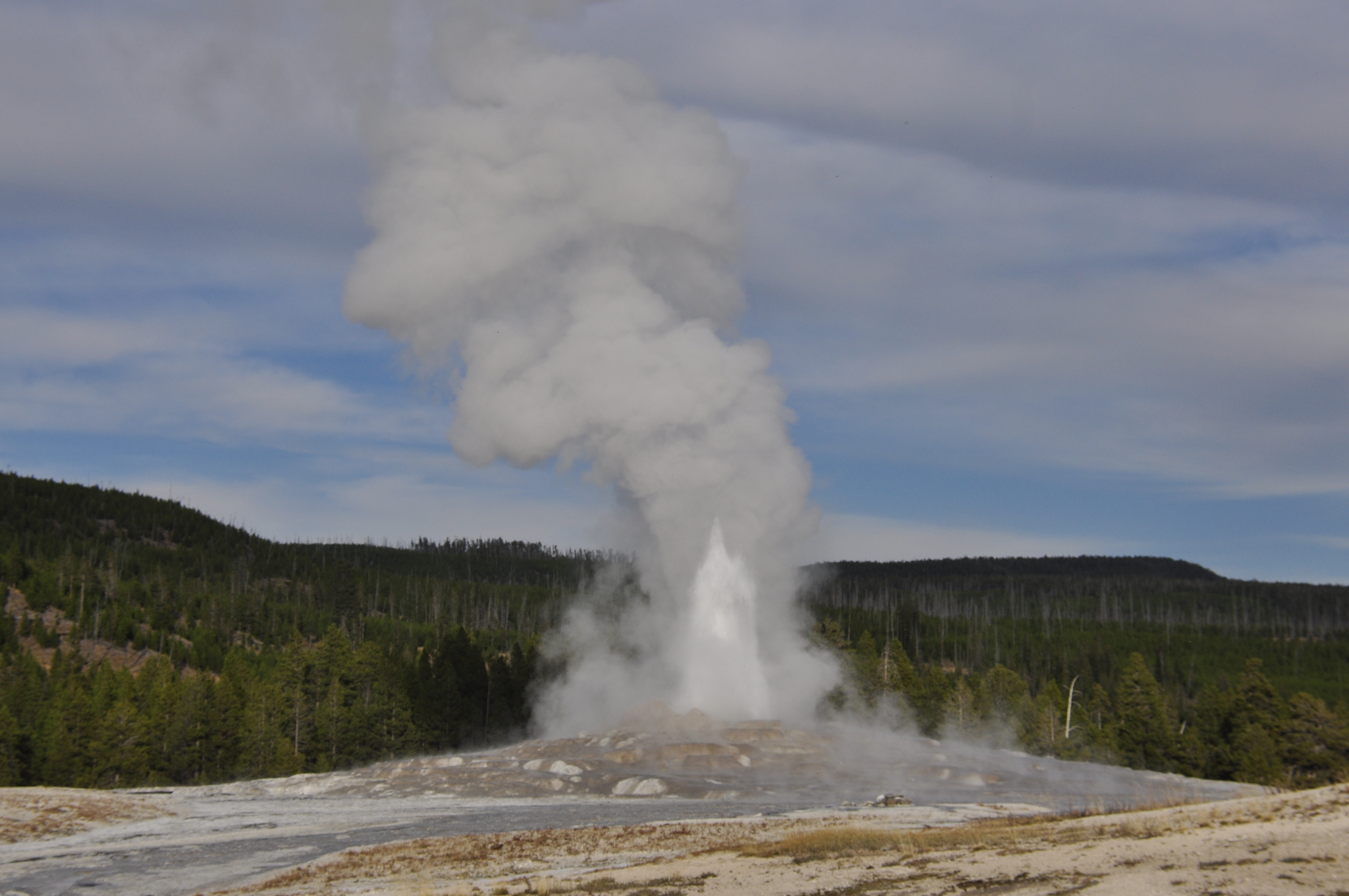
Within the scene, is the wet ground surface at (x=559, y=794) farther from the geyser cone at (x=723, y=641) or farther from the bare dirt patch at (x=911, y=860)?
the geyser cone at (x=723, y=641)

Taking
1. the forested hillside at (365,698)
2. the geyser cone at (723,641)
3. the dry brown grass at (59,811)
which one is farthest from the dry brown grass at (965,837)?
the forested hillside at (365,698)

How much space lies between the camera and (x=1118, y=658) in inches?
5935

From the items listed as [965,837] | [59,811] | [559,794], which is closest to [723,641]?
[559,794]

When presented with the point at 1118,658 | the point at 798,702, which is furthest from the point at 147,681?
the point at 1118,658

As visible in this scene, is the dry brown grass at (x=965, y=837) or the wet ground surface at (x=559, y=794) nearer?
the dry brown grass at (x=965, y=837)

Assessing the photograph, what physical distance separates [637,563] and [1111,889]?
64.3 metres

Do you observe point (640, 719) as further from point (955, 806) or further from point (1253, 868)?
point (1253, 868)

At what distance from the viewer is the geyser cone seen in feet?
226

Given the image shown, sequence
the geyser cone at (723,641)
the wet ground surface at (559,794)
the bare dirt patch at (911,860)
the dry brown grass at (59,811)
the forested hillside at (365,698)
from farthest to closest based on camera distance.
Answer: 1. the geyser cone at (723,641)
2. the forested hillside at (365,698)
3. the dry brown grass at (59,811)
4. the wet ground surface at (559,794)
5. the bare dirt patch at (911,860)

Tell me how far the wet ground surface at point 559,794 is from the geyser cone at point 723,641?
248 inches

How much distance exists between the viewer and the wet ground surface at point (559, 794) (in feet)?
105

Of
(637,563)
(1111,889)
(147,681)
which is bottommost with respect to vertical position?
(147,681)

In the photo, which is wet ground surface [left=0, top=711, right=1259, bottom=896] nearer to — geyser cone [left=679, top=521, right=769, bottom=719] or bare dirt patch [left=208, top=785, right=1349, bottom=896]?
bare dirt patch [left=208, top=785, right=1349, bottom=896]

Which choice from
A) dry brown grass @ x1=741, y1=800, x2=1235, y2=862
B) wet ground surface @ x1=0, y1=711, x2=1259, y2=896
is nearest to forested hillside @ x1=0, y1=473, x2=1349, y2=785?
wet ground surface @ x1=0, y1=711, x2=1259, y2=896
